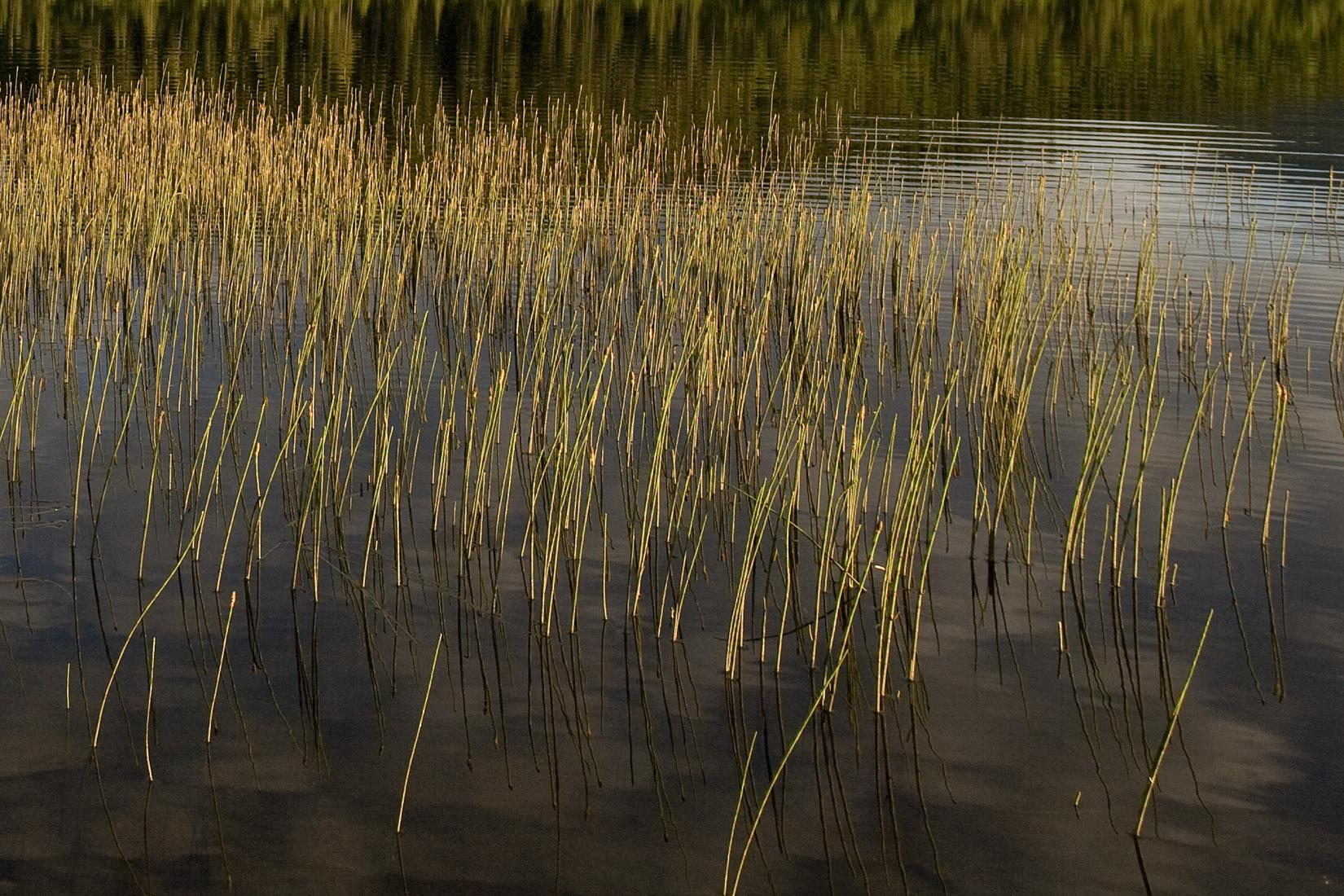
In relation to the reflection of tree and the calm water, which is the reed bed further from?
the reflection of tree

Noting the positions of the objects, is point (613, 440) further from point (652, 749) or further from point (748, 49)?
point (748, 49)

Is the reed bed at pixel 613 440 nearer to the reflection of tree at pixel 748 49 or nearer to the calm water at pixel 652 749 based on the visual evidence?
the calm water at pixel 652 749

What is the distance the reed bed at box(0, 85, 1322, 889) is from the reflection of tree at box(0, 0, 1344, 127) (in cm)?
931

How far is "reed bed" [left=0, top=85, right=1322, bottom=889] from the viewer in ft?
12.0

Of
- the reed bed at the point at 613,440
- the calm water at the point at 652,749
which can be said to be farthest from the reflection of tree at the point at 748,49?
the calm water at the point at 652,749

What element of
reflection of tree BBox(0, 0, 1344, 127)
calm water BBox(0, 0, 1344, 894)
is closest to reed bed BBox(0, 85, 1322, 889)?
calm water BBox(0, 0, 1344, 894)

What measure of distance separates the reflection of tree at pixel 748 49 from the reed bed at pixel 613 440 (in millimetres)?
9309

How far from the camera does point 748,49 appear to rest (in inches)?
968

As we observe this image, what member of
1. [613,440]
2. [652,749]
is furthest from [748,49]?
[652,749]

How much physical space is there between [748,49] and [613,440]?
66.9ft

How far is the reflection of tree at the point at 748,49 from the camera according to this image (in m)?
18.7

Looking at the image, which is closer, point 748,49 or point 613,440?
point 613,440

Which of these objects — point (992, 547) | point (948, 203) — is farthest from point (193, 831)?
point (948, 203)

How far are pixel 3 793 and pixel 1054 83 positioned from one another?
1959 centimetres
